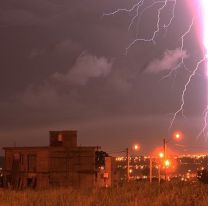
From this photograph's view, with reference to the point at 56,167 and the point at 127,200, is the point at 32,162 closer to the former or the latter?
the point at 56,167

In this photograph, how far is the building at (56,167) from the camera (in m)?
50.0

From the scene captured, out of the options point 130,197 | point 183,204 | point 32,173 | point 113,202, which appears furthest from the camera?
point 32,173

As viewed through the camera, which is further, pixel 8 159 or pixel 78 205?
pixel 8 159

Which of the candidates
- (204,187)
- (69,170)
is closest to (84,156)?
(69,170)

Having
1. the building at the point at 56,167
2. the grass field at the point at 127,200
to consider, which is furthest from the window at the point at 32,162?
the grass field at the point at 127,200

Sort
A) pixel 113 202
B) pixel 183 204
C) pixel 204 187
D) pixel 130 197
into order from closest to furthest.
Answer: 1. pixel 183 204
2. pixel 113 202
3. pixel 130 197
4. pixel 204 187

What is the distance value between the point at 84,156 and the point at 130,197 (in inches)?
1131

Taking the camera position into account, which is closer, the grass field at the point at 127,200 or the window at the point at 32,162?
the grass field at the point at 127,200

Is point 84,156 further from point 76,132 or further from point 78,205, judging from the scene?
point 78,205

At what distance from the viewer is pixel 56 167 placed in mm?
50375

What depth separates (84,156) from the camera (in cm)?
5069

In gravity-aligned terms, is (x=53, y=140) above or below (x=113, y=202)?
above

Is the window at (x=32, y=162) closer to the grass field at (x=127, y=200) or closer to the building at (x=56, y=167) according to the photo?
the building at (x=56, y=167)

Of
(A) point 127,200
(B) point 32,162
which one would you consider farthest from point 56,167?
(A) point 127,200
